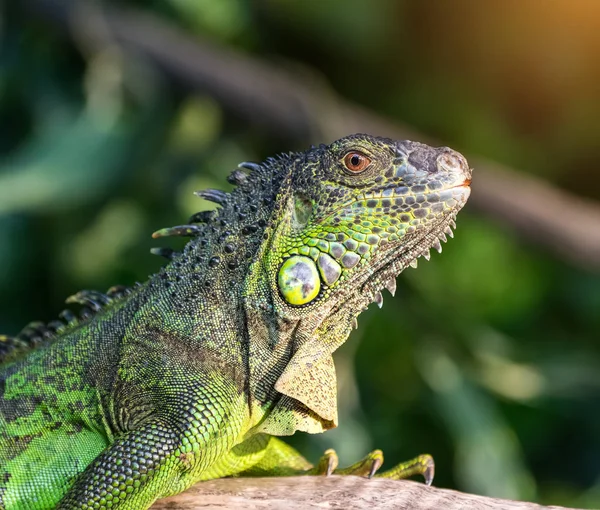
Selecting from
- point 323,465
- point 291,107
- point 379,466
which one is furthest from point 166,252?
point 291,107

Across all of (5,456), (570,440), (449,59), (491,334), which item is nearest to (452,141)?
(449,59)

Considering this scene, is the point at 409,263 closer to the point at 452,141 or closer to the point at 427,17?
the point at 452,141

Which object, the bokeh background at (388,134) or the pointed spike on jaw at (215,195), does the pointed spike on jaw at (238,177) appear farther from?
the bokeh background at (388,134)

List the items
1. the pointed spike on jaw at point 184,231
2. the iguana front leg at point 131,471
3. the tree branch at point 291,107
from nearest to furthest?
the iguana front leg at point 131,471
the pointed spike on jaw at point 184,231
the tree branch at point 291,107

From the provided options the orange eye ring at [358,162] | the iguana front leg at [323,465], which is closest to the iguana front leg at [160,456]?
the iguana front leg at [323,465]

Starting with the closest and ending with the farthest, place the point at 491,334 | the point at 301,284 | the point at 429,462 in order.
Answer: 1. the point at 301,284
2. the point at 429,462
3. the point at 491,334

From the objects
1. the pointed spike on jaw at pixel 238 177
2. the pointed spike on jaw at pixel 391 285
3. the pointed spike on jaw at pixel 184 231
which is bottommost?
the pointed spike on jaw at pixel 391 285

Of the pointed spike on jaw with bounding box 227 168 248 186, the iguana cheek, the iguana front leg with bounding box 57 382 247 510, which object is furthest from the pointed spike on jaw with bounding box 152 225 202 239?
the iguana front leg with bounding box 57 382 247 510
